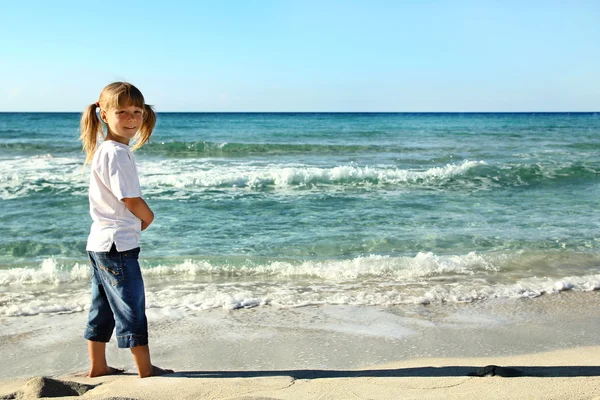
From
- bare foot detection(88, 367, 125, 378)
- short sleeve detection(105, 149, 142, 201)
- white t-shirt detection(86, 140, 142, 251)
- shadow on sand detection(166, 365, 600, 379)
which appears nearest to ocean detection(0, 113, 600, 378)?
bare foot detection(88, 367, 125, 378)

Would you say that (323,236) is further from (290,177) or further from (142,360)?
(290,177)

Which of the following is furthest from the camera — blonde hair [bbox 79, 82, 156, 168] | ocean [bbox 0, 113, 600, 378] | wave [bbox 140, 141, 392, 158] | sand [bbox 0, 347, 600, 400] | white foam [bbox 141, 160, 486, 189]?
wave [bbox 140, 141, 392, 158]

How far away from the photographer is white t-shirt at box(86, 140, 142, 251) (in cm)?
284

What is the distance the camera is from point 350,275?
5707mm

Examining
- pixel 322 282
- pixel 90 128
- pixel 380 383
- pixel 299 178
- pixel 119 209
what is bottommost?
pixel 322 282

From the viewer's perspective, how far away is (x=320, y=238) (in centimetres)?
738

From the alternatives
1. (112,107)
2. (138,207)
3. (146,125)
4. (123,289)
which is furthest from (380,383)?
(112,107)

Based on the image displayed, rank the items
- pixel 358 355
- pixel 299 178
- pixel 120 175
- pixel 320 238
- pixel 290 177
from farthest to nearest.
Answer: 1. pixel 299 178
2. pixel 290 177
3. pixel 320 238
4. pixel 358 355
5. pixel 120 175

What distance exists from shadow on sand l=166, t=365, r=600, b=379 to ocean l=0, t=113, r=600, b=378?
4.32 ft

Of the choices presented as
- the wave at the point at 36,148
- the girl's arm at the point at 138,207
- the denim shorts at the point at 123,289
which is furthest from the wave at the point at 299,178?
the girl's arm at the point at 138,207

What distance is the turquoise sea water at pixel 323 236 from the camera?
5.20 metres

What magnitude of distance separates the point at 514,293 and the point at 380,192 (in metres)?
6.64

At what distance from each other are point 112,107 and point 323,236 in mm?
4793

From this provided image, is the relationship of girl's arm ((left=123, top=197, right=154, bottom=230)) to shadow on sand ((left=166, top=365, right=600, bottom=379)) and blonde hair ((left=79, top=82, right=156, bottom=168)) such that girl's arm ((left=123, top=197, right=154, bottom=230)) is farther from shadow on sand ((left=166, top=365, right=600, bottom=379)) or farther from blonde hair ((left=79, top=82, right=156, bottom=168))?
shadow on sand ((left=166, top=365, right=600, bottom=379))
